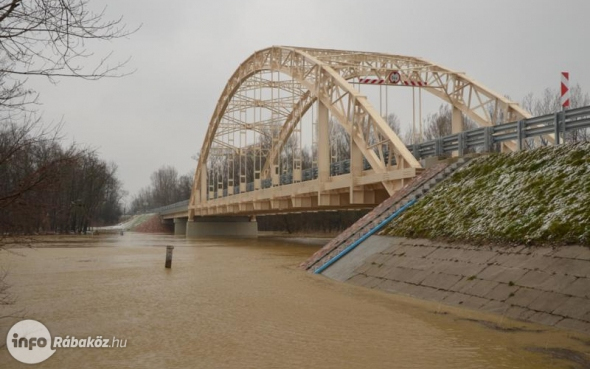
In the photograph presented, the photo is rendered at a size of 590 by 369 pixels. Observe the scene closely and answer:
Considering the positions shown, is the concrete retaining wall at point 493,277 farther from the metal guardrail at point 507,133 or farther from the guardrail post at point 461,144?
the guardrail post at point 461,144

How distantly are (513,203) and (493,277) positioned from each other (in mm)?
3007

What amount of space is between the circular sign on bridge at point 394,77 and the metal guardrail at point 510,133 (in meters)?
8.32

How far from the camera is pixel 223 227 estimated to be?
2692 inches

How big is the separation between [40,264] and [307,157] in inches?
2157

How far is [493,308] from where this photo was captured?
9.81m

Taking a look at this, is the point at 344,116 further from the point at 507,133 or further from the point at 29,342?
the point at 29,342

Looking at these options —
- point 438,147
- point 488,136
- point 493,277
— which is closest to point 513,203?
point 493,277

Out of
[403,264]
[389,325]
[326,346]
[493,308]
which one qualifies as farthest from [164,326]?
[403,264]

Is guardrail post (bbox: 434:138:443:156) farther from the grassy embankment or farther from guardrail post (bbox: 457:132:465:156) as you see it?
the grassy embankment

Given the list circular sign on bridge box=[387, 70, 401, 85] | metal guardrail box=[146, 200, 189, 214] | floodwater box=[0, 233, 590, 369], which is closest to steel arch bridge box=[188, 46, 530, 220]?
circular sign on bridge box=[387, 70, 401, 85]

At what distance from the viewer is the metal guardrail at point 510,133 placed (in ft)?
52.4

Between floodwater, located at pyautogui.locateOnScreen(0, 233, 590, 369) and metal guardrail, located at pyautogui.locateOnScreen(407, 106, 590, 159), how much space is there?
7455 millimetres

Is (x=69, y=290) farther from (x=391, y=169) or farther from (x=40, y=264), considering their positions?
(x=391, y=169)

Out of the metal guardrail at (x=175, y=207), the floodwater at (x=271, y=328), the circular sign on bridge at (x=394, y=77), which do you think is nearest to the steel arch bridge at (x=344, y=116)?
the circular sign on bridge at (x=394, y=77)
